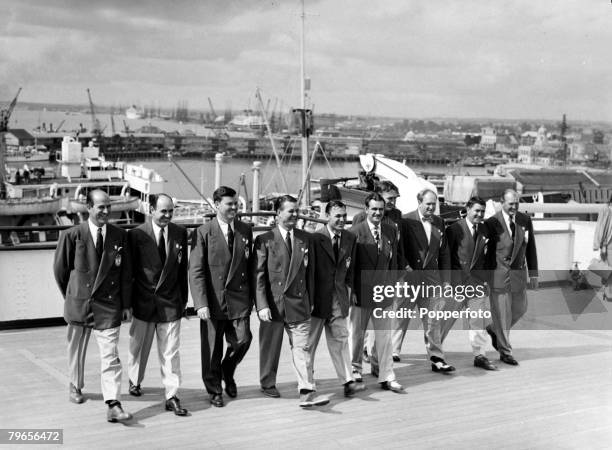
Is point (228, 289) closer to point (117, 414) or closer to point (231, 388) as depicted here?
point (231, 388)

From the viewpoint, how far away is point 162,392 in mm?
5770

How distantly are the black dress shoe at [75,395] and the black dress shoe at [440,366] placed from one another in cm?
281

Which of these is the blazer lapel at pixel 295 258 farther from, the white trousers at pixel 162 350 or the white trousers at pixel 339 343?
the white trousers at pixel 162 350

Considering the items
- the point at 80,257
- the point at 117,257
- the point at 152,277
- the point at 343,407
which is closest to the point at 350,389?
the point at 343,407

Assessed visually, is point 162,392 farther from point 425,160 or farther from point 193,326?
point 425,160

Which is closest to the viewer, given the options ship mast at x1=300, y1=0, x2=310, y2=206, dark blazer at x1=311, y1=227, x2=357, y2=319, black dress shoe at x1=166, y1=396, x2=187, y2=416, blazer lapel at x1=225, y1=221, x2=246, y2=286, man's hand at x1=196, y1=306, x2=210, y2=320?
A: black dress shoe at x1=166, y1=396, x2=187, y2=416

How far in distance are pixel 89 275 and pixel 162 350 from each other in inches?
28.4

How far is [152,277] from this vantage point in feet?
17.9

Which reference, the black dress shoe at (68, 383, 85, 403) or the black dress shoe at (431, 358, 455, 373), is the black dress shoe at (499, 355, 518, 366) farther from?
the black dress shoe at (68, 383, 85, 403)

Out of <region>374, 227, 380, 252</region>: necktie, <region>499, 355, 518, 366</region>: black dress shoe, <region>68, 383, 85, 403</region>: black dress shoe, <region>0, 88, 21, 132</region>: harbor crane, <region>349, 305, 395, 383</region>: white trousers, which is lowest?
<region>499, 355, 518, 366</region>: black dress shoe

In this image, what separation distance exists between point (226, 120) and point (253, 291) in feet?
375

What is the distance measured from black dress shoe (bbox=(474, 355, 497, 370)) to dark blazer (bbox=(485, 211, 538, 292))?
61 centimetres

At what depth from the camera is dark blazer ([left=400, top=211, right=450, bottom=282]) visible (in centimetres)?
648

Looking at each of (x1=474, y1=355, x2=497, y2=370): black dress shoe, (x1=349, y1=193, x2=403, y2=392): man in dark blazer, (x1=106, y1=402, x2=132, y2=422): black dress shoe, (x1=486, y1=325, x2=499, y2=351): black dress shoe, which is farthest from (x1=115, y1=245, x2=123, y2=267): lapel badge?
(x1=486, y1=325, x2=499, y2=351): black dress shoe
